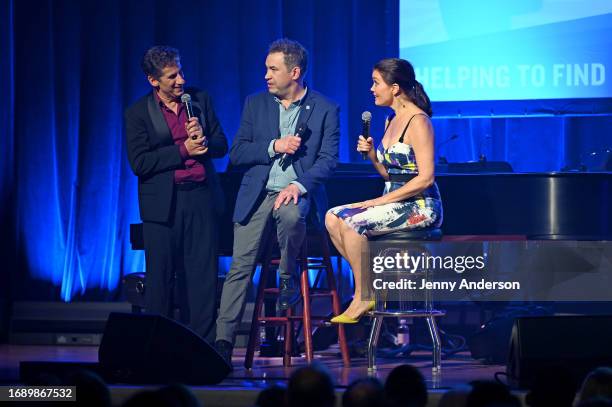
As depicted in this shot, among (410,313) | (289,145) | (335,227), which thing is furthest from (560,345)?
(289,145)

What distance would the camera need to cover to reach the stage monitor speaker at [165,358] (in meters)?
4.47

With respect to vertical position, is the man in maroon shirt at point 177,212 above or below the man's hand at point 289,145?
below

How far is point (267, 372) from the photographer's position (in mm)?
5184

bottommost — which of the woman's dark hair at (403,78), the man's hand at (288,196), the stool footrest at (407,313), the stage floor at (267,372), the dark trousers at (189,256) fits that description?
the stage floor at (267,372)

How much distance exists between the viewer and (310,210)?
18.5 feet

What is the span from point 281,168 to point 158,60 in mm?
841

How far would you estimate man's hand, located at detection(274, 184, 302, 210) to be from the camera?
5.39 meters

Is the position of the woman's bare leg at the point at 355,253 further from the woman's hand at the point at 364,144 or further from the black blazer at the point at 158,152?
the black blazer at the point at 158,152

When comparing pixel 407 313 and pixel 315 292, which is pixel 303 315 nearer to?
pixel 315 292

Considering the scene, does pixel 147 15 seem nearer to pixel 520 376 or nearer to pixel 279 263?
pixel 279 263

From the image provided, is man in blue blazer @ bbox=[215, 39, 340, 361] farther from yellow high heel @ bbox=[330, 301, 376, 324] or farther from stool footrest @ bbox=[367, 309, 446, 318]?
stool footrest @ bbox=[367, 309, 446, 318]

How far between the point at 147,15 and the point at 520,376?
15.8 feet

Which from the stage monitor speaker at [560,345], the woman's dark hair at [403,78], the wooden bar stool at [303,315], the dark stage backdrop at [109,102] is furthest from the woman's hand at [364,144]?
the dark stage backdrop at [109,102]

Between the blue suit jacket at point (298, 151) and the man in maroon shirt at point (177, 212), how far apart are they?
0.57ft
